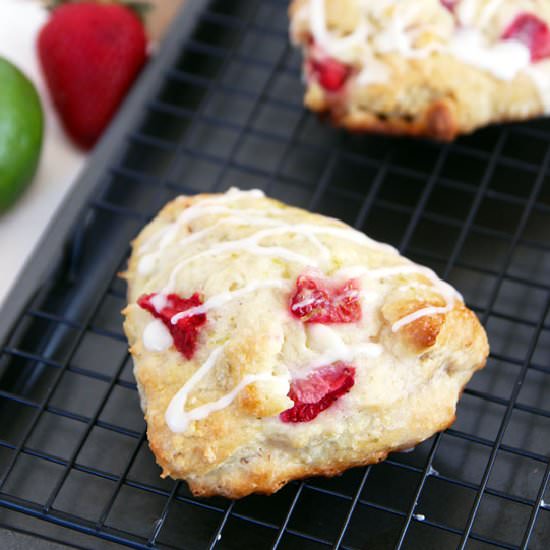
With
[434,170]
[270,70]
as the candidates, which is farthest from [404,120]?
[270,70]

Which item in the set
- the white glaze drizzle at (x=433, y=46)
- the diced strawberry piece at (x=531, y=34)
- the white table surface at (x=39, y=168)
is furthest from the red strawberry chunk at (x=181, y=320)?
the diced strawberry piece at (x=531, y=34)

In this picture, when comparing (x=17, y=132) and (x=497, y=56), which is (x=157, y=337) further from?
(x=497, y=56)

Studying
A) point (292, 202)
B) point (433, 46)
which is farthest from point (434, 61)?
point (292, 202)

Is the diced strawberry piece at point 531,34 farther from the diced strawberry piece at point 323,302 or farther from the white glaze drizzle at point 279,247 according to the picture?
the diced strawberry piece at point 323,302

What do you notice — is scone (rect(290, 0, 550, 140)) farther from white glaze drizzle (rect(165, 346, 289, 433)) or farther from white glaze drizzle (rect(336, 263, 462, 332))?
white glaze drizzle (rect(165, 346, 289, 433))

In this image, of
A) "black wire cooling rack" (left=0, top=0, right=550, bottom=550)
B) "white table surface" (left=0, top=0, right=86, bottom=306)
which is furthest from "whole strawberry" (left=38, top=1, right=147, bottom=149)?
"black wire cooling rack" (left=0, top=0, right=550, bottom=550)

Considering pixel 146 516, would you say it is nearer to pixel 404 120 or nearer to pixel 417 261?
pixel 417 261
